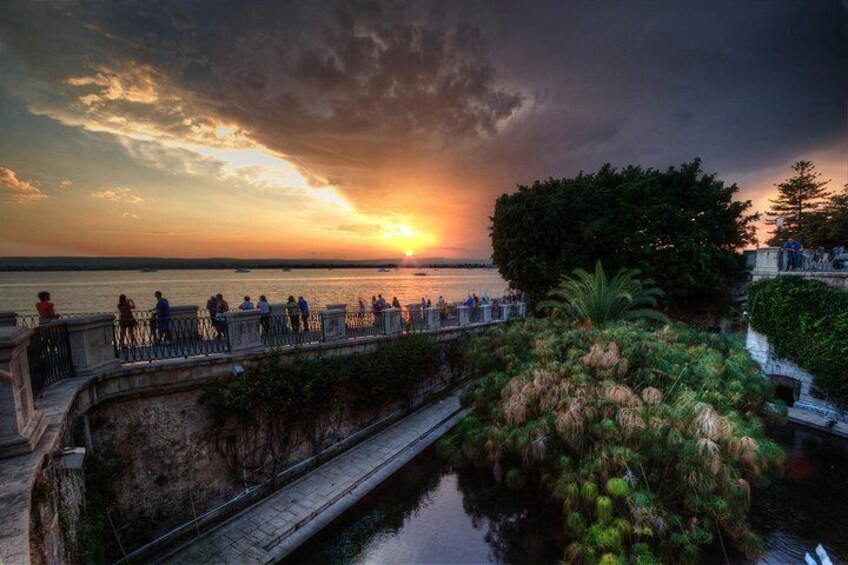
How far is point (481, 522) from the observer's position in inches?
355

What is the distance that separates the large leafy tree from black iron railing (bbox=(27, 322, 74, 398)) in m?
21.5

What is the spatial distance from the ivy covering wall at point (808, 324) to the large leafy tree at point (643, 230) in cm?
358

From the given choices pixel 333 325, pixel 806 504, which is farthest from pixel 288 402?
pixel 806 504

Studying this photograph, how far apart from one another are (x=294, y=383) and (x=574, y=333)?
29.0 ft

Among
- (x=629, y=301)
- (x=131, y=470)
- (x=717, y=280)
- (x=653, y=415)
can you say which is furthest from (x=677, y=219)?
(x=131, y=470)

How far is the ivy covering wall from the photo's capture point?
14.0m

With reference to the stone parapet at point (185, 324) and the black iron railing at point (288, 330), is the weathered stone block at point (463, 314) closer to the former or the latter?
the black iron railing at point (288, 330)

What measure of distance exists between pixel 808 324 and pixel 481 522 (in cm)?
1624

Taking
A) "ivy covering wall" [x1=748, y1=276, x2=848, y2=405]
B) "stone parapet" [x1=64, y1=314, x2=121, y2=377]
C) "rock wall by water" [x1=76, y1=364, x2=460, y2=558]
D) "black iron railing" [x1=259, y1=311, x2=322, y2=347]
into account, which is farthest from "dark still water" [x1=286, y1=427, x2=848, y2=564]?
"stone parapet" [x1=64, y1=314, x2=121, y2=377]

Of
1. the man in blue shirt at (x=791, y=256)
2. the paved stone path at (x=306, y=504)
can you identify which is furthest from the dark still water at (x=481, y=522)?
the man in blue shirt at (x=791, y=256)

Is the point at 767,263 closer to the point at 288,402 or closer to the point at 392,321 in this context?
the point at 392,321

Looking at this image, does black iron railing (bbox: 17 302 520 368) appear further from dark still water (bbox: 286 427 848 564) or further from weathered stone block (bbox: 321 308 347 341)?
dark still water (bbox: 286 427 848 564)

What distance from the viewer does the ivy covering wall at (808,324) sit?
14031mm

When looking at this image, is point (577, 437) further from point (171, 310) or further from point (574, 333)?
point (171, 310)
